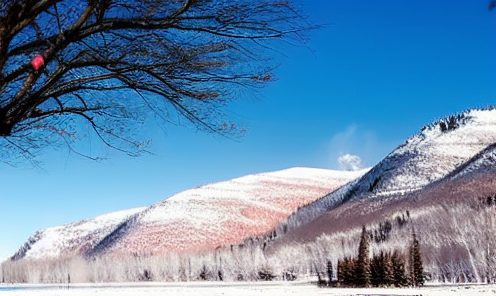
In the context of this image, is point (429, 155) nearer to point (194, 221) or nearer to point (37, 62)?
point (194, 221)

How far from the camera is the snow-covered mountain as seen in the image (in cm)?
7238

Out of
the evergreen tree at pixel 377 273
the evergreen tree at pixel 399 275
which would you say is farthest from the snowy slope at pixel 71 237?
the evergreen tree at pixel 399 275

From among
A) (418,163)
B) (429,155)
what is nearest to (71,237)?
(418,163)

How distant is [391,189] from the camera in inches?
2259

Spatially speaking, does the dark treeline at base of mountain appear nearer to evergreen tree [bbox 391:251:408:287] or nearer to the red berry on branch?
evergreen tree [bbox 391:251:408:287]

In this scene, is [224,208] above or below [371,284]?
above

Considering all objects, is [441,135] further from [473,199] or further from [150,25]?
[150,25]

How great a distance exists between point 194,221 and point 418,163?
30.4 m

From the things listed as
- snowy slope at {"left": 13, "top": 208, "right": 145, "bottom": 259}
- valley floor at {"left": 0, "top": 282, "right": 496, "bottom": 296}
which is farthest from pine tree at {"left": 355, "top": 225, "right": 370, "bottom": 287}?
snowy slope at {"left": 13, "top": 208, "right": 145, "bottom": 259}

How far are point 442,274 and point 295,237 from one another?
29639mm

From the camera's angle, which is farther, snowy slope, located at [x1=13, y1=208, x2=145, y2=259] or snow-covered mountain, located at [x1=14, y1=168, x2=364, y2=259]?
snowy slope, located at [x1=13, y1=208, x2=145, y2=259]

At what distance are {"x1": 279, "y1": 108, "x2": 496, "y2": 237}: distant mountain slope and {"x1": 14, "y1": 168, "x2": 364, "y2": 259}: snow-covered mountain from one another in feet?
36.1

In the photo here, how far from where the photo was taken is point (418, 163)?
2441 inches

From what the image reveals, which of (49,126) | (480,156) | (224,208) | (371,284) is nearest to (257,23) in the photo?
(49,126)
